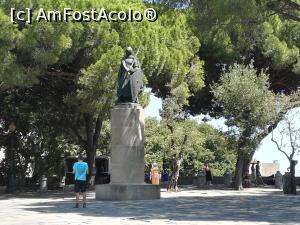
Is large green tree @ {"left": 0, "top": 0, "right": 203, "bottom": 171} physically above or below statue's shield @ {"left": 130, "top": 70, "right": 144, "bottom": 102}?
above

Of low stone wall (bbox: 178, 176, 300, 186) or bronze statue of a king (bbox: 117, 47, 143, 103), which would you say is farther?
low stone wall (bbox: 178, 176, 300, 186)

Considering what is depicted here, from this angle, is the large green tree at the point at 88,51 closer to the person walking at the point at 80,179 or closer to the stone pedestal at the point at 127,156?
the stone pedestal at the point at 127,156

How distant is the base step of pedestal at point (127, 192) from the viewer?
1736 cm

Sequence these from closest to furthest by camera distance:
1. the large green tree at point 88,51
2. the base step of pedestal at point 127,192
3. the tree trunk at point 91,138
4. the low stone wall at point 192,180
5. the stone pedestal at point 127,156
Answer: the base step of pedestal at point 127,192, the stone pedestal at point 127,156, the large green tree at point 88,51, the tree trunk at point 91,138, the low stone wall at point 192,180

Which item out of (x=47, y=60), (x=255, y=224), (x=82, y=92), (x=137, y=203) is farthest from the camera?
(x=82, y=92)

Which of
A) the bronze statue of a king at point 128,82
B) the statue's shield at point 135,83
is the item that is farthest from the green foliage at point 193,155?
the bronze statue of a king at point 128,82

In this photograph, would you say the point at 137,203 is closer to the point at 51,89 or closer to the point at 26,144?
the point at 51,89

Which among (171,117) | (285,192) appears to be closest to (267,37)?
(171,117)

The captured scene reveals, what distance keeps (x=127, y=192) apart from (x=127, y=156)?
1205 millimetres

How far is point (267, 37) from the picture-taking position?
1158 inches

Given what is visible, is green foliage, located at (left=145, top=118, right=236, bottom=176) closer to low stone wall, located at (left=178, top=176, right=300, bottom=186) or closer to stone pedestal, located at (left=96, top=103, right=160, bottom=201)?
low stone wall, located at (left=178, top=176, right=300, bottom=186)

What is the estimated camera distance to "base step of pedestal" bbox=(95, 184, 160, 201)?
17.4 metres

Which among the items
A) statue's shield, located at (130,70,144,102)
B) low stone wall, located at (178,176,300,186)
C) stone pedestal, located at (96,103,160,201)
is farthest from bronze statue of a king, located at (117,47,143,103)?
low stone wall, located at (178,176,300,186)

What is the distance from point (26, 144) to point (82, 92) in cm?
1159
